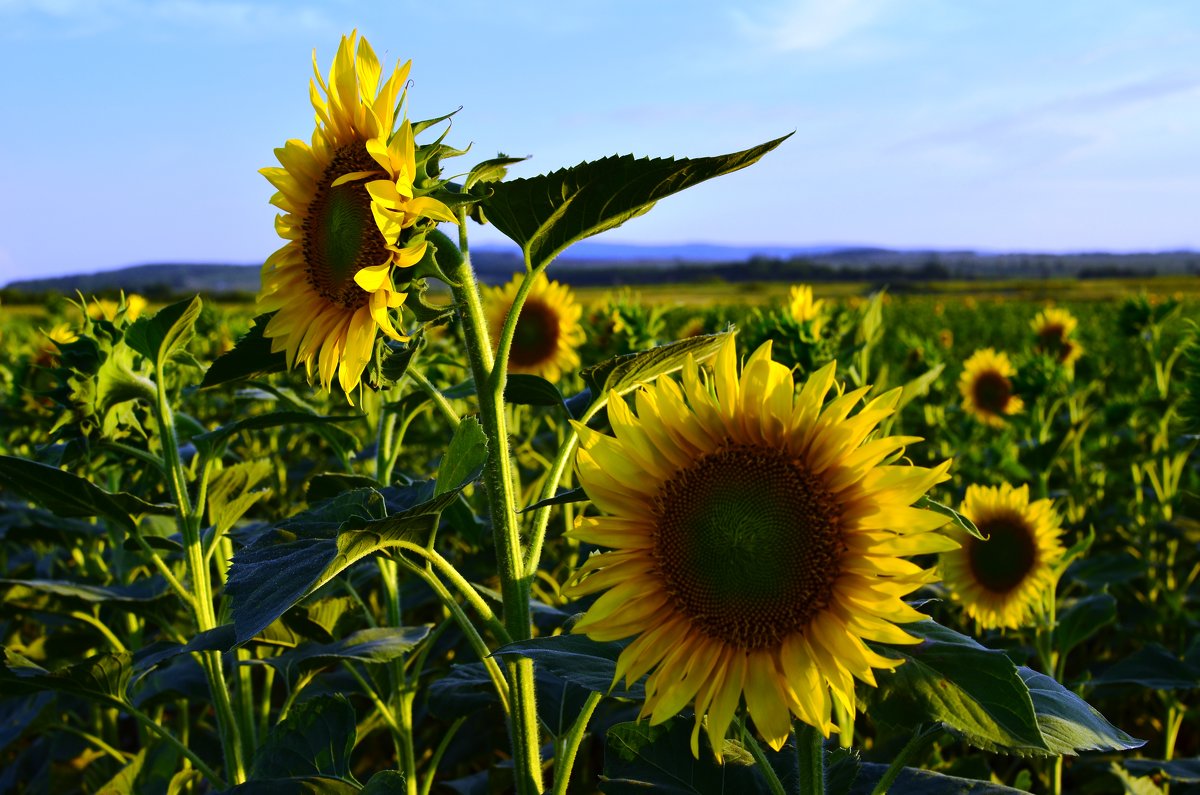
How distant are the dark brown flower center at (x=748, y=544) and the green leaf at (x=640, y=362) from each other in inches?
10.4

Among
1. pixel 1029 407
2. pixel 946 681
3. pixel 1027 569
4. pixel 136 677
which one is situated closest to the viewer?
pixel 946 681

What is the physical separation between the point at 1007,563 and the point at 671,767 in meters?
1.63

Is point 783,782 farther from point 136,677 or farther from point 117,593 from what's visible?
point 117,593

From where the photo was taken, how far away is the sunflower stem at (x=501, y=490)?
1.20 meters

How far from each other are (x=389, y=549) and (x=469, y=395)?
566 mm

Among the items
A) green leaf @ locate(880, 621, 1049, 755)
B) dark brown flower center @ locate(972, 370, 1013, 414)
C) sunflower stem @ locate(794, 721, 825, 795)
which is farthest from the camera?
dark brown flower center @ locate(972, 370, 1013, 414)

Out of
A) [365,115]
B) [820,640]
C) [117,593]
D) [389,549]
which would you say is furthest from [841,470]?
[117,593]

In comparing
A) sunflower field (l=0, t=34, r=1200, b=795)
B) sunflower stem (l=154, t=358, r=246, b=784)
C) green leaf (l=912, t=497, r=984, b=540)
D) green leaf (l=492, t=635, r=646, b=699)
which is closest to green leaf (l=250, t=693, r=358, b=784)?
sunflower field (l=0, t=34, r=1200, b=795)

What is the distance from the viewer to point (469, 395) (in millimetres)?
1733

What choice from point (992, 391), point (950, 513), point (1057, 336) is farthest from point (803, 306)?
point (1057, 336)

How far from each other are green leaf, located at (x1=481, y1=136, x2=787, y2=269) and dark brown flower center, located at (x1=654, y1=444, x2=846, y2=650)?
304mm

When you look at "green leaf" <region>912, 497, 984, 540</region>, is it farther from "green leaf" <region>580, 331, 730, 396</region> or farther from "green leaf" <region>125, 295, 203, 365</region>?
"green leaf" <region>125, 295, 203, 365</region>

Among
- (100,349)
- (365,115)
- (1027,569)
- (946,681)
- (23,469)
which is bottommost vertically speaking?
(1027,569)

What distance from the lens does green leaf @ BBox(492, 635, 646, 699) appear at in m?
1.05
